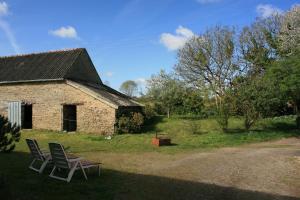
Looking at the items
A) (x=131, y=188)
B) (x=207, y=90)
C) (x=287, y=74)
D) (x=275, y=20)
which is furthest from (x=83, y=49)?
(x=131, y=188)

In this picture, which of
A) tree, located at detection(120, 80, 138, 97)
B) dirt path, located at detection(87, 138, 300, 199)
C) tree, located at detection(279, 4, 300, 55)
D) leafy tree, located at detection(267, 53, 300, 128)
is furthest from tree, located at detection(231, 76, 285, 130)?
tree, located at detection(120, 80, 138, 97)

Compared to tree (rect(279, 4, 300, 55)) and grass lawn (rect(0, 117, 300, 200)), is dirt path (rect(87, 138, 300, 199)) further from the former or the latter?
tree (rect(279, 4, 300, 55))

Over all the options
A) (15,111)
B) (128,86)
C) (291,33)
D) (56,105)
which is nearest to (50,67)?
(56,105)

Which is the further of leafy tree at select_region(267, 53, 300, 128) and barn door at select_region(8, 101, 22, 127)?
barn door at select_region(8, 101, 22, 127)

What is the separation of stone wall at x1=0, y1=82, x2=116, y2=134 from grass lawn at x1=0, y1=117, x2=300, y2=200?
1037mm

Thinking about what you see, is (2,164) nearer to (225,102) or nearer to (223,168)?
(223,168)

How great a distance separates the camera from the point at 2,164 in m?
11.4

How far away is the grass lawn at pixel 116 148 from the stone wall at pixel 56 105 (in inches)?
40.8

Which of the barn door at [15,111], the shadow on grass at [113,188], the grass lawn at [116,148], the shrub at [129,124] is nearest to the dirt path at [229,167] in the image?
the shadow on grass at [113,188]

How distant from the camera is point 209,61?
121ft

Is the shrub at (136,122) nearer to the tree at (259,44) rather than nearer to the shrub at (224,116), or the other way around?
the shrub at (224,116)

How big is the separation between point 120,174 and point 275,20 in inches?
1209

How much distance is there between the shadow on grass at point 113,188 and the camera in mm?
7582

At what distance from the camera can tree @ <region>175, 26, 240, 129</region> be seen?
120 ft
